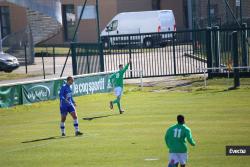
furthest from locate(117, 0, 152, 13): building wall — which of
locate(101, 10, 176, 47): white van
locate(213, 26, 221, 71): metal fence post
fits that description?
locate(213, 26, 221, 71): metal fence post

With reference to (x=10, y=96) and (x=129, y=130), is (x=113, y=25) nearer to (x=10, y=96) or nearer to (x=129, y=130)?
(x=10, y=96)

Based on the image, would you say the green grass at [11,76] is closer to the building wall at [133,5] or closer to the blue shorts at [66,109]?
the blue shorts at [66,109]

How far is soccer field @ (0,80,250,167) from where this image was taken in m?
17.1

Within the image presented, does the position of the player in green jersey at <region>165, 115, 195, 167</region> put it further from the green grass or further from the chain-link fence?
the chain-link fence

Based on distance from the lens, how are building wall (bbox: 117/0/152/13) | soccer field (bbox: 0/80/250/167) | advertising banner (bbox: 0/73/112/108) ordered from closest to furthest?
1. soccer field (bbox: 0/80/250/167)
2. advertising banner (bbox: 0/73/112/108)
3. building wall (bbox: 117/0/152/13)

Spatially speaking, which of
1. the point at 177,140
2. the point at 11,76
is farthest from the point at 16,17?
the point at 177,140

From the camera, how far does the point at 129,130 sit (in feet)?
70.7

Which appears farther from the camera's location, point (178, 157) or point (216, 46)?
point (216, 46)

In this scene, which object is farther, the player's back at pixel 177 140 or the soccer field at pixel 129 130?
the soccer field at pixel 129 130

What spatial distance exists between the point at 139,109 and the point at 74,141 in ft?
22.6

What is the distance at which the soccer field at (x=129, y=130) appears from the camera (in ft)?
56.1

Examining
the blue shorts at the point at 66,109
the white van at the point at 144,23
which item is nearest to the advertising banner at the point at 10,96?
the blue shorts at the point at 66,109

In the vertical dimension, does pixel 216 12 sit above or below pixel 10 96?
above

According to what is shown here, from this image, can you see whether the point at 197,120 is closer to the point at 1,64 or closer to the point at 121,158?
the point at 121,158
